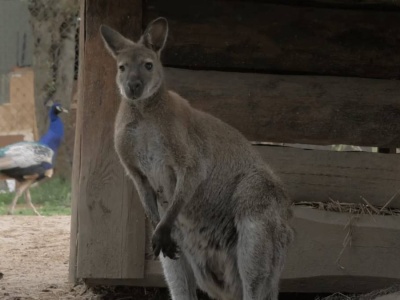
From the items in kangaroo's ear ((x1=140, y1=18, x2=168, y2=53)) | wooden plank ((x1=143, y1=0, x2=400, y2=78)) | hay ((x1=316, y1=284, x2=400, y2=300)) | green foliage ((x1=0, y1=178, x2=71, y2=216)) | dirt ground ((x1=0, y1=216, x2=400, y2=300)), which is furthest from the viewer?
green foliage ((x1=0, y1=178, x2=71, y2=216))

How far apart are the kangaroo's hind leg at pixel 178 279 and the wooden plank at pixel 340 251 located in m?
0.77

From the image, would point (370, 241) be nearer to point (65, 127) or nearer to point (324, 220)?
point (324, 220)

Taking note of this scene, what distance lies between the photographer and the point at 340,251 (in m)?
5.23

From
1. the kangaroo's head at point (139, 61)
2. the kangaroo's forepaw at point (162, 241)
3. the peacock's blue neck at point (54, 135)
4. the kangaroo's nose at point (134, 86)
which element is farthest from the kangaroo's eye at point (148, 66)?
the peacock's blue neck at point (54, 135)

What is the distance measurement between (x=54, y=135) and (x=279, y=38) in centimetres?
618

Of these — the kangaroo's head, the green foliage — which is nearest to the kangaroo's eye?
the kangaroo's head

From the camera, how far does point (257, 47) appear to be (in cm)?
532

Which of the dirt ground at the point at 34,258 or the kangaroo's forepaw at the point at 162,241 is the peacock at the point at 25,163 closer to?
the dirt ground at the point at 34,258

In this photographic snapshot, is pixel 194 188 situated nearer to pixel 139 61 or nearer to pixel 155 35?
pixel 139 61

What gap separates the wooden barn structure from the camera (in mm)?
5188

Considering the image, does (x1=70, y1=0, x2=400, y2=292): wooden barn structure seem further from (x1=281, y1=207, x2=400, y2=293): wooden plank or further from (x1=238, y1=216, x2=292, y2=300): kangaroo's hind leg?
(x1=238, y1=216, x2=292, y2=300): kangaroo's hind leg

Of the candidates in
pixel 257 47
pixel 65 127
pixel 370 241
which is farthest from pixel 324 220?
pixel 65 127

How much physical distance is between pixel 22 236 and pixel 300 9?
3717 mm

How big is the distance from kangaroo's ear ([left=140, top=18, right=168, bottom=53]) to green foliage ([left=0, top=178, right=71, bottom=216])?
17.7ft
